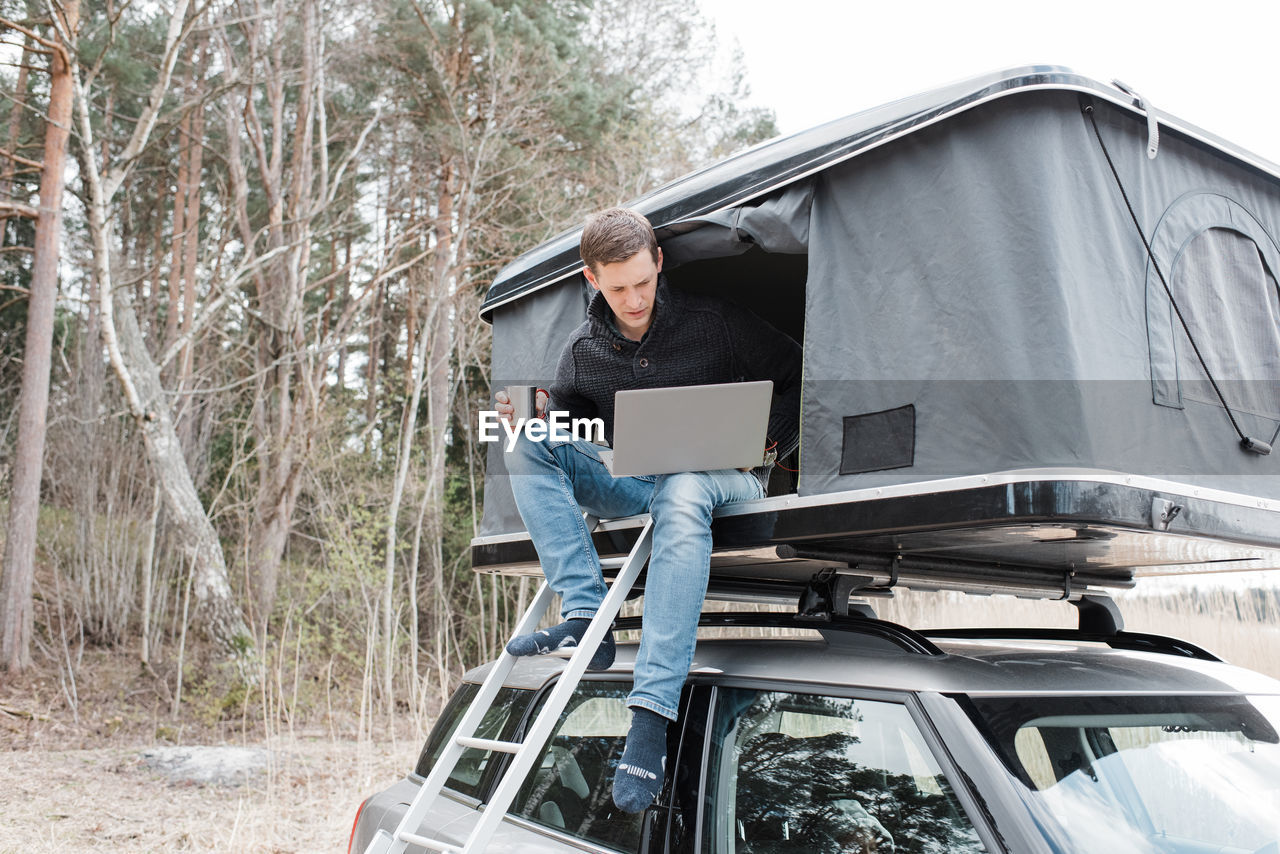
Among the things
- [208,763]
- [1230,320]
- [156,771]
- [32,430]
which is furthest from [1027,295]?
[32,430]

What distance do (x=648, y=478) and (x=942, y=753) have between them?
4.77 feet

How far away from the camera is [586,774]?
2711mm

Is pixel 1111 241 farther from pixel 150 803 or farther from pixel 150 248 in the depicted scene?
pixel 150 248

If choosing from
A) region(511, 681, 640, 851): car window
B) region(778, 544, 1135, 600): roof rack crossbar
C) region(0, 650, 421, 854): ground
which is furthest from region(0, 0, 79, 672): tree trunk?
region(778, 544, 1135, 600): roof rack crossbar

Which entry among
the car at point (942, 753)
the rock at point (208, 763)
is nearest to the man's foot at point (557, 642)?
the car at point (942, 753)

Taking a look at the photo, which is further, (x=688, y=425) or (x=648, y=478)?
(x=648, y=478)

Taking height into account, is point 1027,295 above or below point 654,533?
above

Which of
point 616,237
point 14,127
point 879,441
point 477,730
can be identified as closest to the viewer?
point 879,441

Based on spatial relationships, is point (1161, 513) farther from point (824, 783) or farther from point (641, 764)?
point (641, 764)

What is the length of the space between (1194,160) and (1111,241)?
1.72ft

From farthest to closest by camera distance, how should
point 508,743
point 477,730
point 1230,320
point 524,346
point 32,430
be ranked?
point 32,430, point 524,346, point 477,730, point 508,743, point 1230,320

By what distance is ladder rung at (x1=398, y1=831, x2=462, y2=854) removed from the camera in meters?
2.56

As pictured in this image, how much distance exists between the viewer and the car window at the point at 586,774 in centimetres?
253

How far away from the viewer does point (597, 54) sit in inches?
655
